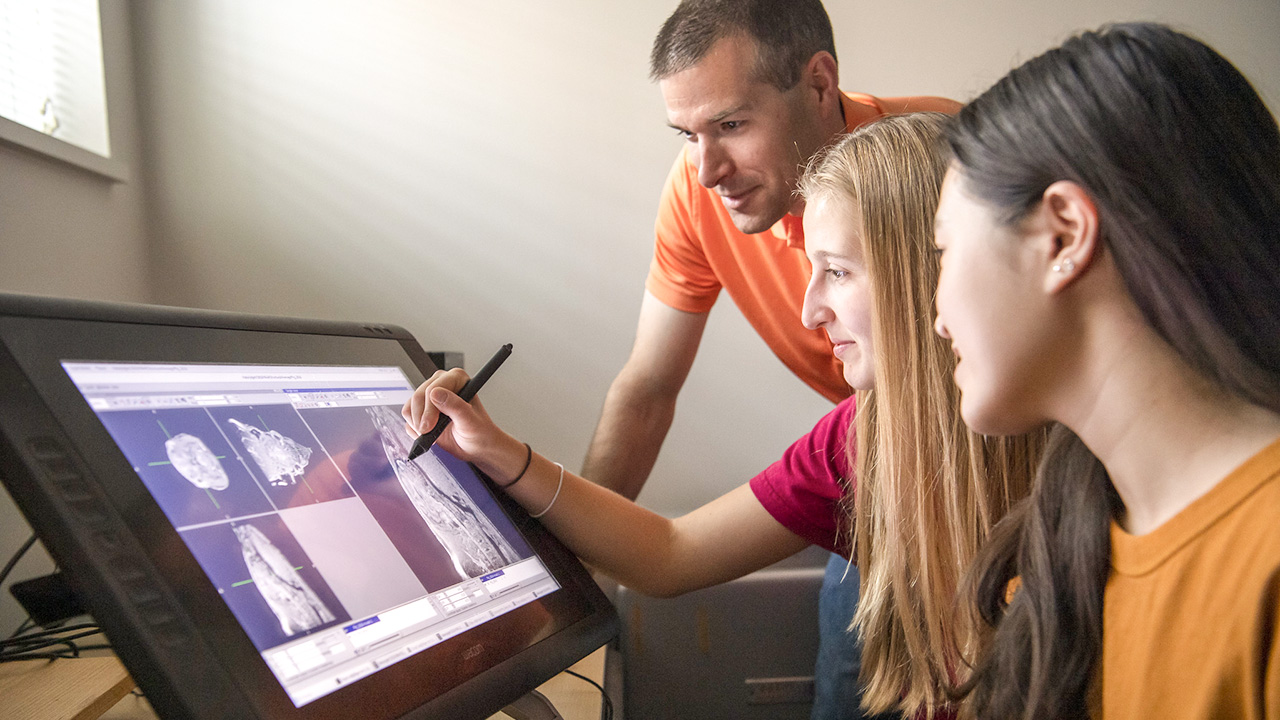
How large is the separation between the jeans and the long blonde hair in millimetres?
399

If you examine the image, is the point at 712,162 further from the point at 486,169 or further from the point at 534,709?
the point at 534,709

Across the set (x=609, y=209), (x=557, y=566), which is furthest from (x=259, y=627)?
(x=609, y=209)

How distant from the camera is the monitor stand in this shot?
0.67m

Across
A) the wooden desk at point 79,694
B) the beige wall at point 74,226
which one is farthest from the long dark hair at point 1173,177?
the beige wall at point 74,226

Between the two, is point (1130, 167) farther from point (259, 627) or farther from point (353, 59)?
point (353, 59)

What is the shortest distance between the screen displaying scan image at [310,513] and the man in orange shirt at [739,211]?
73 centimetres

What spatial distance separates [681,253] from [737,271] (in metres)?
0.11

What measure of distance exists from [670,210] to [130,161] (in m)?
0.99

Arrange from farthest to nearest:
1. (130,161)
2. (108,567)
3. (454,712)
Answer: (130,161) → (454,712) → (108,567)

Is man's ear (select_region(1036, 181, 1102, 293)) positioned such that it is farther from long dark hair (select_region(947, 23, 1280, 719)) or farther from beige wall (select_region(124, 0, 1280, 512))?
beige wall (select_region(124, 0, 1280, 512))

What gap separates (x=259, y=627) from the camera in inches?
18.2

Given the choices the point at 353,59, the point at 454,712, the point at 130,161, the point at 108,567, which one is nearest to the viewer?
the point at 108,567

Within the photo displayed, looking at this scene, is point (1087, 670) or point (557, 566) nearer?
point (1087, 670)

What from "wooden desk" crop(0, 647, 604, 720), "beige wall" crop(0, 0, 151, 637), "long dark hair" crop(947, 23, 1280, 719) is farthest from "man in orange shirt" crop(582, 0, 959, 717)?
"beige wall" crop(0, 0, 151, 637)
